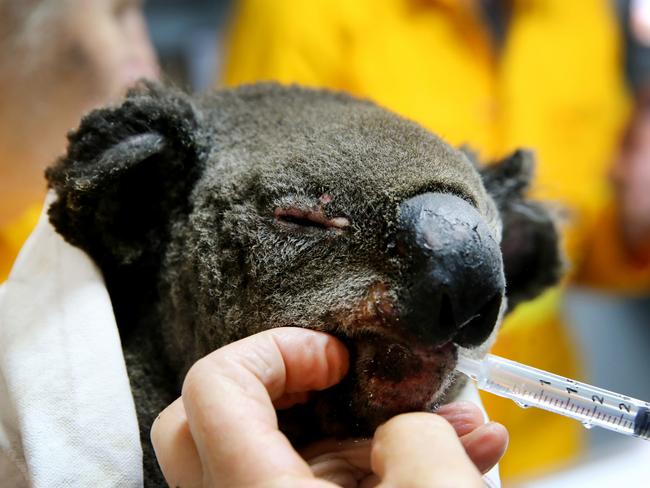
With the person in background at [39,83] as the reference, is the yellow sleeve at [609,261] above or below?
below

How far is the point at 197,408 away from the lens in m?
0.60

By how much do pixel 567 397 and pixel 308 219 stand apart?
1.21 ft

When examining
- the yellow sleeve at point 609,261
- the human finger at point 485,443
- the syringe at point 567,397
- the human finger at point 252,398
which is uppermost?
the human finger at point 252,398

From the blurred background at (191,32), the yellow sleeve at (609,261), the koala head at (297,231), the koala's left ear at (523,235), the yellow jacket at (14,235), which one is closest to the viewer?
the koala head at (297,231)

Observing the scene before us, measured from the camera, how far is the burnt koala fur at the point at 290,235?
2.16 ft

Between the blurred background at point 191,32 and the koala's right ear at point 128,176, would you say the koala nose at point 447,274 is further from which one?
the blurred background at point 191,32

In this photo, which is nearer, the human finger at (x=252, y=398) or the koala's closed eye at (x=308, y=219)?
the human finger at (x=252, y=398)

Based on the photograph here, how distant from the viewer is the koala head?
2.15ft

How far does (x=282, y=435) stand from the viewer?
59 centimetres

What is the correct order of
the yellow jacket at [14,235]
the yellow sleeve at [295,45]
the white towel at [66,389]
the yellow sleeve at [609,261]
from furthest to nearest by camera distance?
the yellow sleeve at [609,261]
the yellow sleeve at [295,45]
the yellow jacket at [14,235]
the white towel at [66,389]

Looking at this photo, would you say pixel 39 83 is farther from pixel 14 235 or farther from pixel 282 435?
pixel 282 435

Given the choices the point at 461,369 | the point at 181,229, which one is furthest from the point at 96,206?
the point at 461,369

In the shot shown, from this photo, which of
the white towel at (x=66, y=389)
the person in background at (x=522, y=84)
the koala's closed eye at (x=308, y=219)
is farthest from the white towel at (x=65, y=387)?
the person in background at (x=522, y=84)

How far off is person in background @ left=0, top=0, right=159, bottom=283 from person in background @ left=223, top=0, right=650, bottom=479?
457 mm
